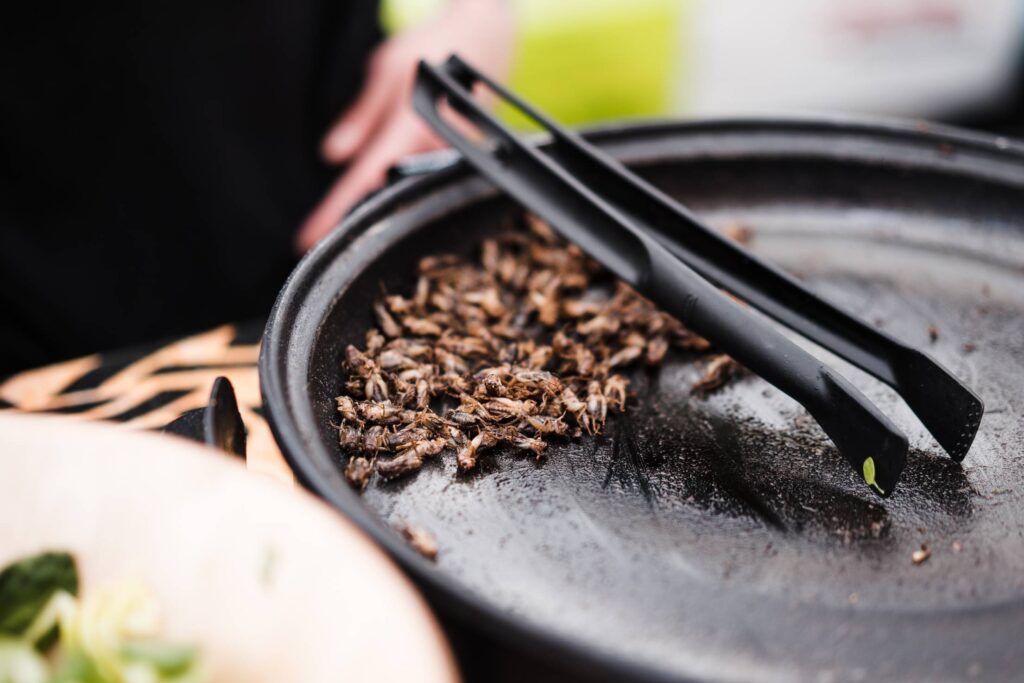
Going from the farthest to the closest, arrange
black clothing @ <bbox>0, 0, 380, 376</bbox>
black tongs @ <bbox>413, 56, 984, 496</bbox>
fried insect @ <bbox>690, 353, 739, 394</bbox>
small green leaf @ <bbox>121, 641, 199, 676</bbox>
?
black clothing @ <bbox>0, 0, 380, 376</bbox> < fried insect @ <bbox>690, 353, 739, 394</bbox> < black tongs @ <bbox>413, 56, 984, 496</bbox> < small green leaf @ <bbox>121, 641, 199, 676</bbox>

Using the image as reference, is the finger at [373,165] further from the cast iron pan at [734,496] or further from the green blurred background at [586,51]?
the green blurred background at [586,51]

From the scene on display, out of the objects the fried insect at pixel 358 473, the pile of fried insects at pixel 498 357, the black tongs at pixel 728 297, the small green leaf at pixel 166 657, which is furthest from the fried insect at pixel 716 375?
the small green leaf at pixel 166 657

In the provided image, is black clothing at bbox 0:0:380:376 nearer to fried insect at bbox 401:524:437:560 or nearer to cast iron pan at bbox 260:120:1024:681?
cast iron pan at bbox 260:120:1024:681

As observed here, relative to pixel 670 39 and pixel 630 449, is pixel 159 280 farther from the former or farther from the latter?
pixel 670 39

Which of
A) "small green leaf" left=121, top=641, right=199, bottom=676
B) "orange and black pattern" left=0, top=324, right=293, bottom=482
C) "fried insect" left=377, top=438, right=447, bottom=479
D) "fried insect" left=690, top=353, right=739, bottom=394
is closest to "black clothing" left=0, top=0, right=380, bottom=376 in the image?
"orange and black pattern" left=0, top=324, right=293, bottom=482

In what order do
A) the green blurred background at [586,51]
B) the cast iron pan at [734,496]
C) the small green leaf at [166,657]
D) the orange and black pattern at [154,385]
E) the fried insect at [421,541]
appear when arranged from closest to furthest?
the small green leaf at [166,657]
the cast iron pan at [734,496]
the fried insect at [421,541]
the orange and black pattern at [154,385]
the green blurred background at [586,51]
